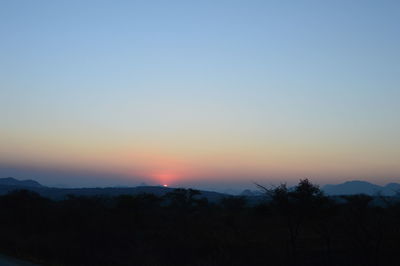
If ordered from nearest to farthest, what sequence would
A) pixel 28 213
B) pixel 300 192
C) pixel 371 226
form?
1. pixel 371 226
2. pixel 300 192
3. pixel 28 213

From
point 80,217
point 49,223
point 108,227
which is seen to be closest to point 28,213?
point 49,223

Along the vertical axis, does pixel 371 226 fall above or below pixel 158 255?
above

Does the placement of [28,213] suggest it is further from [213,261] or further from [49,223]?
[213,261]

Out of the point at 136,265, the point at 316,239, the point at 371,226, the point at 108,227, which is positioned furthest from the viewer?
the point at 108,227

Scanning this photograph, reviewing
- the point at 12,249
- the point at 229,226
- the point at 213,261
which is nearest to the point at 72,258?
the point at 12,249

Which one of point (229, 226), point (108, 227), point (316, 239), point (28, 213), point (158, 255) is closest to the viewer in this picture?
point (158, 255)

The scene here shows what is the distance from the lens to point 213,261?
21.6 metres

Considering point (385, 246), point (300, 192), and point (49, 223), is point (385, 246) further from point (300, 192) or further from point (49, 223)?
point (49, 223)

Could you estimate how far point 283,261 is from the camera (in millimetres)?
22859

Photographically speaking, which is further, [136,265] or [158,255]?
[158,255]

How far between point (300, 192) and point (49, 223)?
25285 mm

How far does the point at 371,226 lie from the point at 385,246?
10.1ft

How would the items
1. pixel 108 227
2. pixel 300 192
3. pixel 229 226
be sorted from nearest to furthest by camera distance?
pixel 300 192 < pixel 108 227 < pixel 229 226

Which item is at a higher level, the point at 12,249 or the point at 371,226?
the point at 371,226
